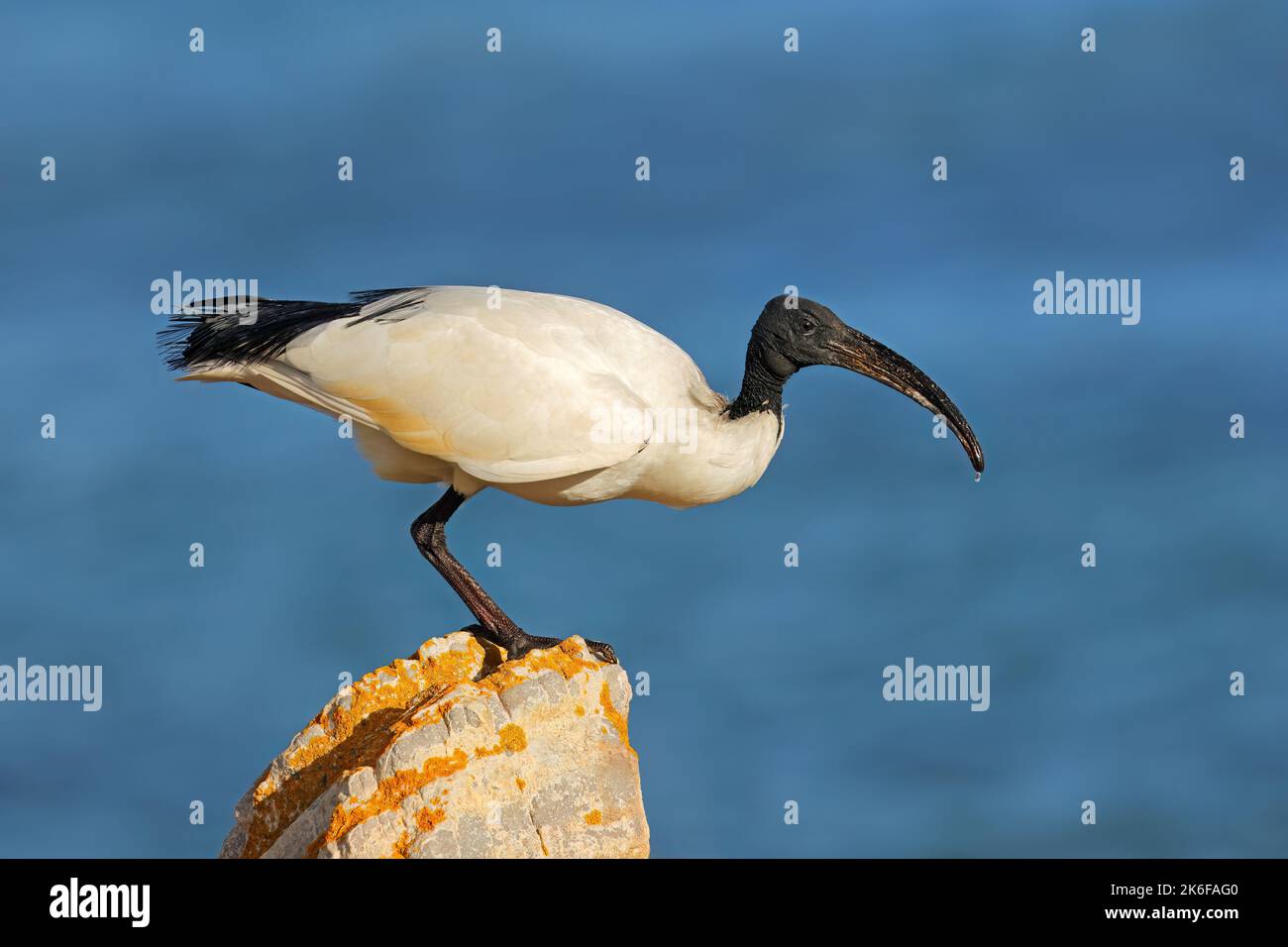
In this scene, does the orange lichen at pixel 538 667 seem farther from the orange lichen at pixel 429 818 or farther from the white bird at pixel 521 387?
the white bird at pixel 521 387

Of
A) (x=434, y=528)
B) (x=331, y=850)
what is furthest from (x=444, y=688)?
(x=434, y=528)

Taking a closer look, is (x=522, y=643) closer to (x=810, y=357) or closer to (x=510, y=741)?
(x=510, y=741)

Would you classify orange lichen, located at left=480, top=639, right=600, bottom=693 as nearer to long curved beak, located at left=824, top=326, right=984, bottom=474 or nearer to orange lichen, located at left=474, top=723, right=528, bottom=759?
orange lichen, located at left=474, top=723, right=528, bottom=759

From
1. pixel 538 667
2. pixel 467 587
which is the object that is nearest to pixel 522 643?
pixel 467 587

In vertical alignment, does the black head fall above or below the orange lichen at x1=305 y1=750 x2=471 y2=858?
above

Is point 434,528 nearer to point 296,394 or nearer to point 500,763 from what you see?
point 296,394

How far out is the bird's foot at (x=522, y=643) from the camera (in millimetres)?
11352

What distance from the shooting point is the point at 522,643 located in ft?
37.3

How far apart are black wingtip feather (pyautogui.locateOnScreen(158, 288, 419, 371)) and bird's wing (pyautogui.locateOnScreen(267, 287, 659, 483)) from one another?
154 mm

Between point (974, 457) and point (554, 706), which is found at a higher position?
point (974, 457)

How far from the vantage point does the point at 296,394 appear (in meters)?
11.9

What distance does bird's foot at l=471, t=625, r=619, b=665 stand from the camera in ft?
37.2

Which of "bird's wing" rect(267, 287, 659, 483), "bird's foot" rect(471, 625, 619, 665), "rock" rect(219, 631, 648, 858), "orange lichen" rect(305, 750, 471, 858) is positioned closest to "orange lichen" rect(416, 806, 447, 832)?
"rock" rect(219, 631, 648, 858)

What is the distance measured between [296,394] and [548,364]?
1.83 meters
